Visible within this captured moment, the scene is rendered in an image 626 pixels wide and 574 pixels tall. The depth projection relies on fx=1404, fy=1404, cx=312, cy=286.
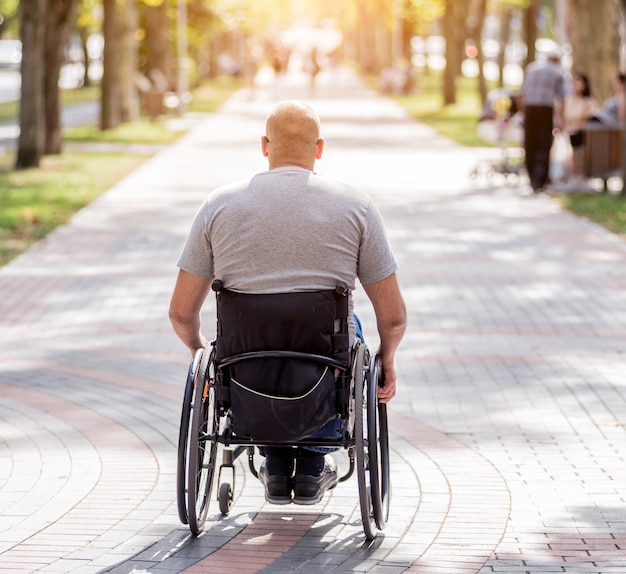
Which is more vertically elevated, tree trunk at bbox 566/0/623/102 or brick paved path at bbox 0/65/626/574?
tree trunk at bbox 566/0/623/102

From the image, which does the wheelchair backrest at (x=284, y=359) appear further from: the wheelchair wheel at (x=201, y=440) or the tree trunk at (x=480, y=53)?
the tree trunk at (x=480, y=53)

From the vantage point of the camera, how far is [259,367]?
15.4 feet

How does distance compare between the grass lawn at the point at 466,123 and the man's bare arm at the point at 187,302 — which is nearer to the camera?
the man's bare arm at the point at 187,302

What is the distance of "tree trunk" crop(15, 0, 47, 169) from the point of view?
2055 cm

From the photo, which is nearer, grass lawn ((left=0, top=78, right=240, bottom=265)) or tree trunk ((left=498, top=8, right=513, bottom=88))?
grass lawn ((left=0, top=78, right=240, bottom=265))

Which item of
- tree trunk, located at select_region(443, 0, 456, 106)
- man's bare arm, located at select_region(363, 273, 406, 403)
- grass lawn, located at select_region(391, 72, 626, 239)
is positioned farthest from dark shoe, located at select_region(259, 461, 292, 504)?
tree trunk, located at select_region(443, 0, 456, 106)

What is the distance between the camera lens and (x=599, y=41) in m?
26.1

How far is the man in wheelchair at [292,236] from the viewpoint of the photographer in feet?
15.5

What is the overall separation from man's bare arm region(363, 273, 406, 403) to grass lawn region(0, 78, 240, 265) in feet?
28.0

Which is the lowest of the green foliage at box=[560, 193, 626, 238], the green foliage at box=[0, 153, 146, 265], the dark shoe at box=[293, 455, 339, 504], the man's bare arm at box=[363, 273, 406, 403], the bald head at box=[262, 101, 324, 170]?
the green foliage at box=[560, 193, 626, 238]

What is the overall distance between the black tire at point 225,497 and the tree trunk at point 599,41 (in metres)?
21.7

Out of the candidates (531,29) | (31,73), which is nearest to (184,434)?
(31,73)

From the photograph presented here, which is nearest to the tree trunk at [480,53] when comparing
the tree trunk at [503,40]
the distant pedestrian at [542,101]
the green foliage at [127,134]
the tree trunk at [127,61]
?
the tree trunk at [503,40]

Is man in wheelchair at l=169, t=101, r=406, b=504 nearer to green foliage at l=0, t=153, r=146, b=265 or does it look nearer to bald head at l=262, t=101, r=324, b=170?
bald head at l=262, t=101, r=324, b=170
